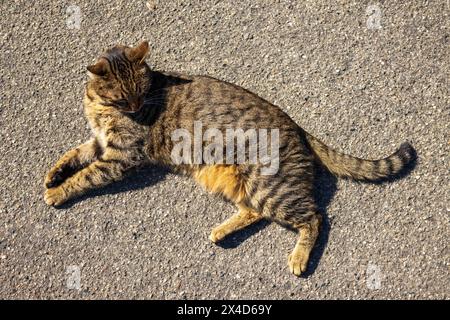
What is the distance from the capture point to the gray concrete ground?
366 centimetres

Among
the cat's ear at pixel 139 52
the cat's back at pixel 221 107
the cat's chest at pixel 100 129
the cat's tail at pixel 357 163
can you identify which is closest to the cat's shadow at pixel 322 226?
the cat's tail at pixel 357 163

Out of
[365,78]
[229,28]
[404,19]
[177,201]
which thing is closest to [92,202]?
[177,201]

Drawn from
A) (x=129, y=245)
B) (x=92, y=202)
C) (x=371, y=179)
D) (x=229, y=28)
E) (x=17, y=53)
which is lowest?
(x=129, y=245)

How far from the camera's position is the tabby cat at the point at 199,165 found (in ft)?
11.2

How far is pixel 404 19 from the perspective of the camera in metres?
4.13

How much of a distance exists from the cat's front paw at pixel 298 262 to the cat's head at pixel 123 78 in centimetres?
172

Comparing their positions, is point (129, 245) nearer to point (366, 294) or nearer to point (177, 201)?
point (177, 201)

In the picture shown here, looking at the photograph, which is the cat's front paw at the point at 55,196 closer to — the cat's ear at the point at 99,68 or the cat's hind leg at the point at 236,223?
the cat's ear at the point at 99,68

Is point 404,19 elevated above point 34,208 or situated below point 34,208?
above

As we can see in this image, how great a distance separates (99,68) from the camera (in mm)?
3223

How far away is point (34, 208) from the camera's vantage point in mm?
3764

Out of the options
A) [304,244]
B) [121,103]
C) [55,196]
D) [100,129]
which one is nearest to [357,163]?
[304,244]
